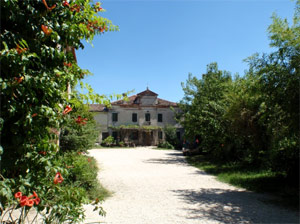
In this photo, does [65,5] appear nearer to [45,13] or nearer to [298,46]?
[45,13]

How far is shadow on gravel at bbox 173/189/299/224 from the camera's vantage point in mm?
5426

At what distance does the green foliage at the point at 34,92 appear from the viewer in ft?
6.79

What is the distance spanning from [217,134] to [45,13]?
45.4 ft

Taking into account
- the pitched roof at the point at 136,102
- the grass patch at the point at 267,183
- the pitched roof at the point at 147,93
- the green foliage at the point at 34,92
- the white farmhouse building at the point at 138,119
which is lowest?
the grass patch at the point at 267,183

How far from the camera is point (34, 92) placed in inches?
85.6

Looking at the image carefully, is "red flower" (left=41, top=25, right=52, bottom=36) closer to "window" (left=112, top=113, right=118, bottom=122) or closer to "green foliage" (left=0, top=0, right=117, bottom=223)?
"green foliage" (left=0, top=0, right=117, bottom=223)

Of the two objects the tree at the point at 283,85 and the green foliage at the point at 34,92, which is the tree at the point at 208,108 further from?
the green foliage at the point at 34,92

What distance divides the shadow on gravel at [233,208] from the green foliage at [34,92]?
410 centimetres

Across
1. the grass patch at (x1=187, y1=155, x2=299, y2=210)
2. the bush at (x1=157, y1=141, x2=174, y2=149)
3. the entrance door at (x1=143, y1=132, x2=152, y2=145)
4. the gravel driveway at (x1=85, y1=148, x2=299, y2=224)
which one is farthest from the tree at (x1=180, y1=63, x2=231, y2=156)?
the entrance door at (x1=143, y1=132, x2=152, y2=145)

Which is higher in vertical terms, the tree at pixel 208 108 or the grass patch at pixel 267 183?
the tree at pixel 208 108

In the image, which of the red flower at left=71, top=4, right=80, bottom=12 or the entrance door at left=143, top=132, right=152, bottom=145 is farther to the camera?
the entrance door at left=143, top=132, right=152, bottom=145

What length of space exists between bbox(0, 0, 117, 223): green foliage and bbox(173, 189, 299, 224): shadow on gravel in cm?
410

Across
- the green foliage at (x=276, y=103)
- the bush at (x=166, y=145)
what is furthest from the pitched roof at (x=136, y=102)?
the green foliage at (x=276, y=103)

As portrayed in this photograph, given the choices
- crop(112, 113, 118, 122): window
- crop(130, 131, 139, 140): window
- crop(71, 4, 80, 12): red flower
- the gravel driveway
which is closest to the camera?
crop(71, 4, 80, 12): red flower
